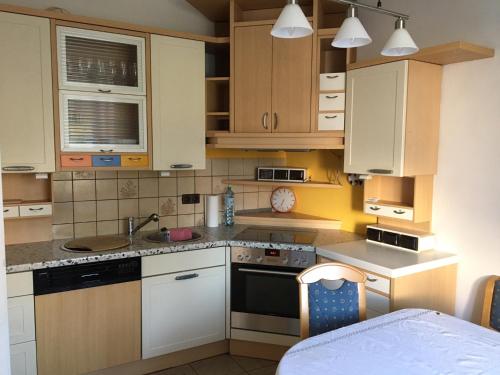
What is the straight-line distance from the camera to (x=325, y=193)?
3309 millimetres

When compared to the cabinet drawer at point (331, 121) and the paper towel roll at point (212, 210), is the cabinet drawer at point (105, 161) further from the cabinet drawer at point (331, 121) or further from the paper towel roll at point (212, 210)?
the cabinet drawer at point (331, 121)

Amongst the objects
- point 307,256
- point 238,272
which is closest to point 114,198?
point 238,272

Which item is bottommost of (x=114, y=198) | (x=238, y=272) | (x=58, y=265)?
(x=238, y=272)

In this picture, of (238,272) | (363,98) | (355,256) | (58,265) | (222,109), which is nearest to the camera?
(58,265)

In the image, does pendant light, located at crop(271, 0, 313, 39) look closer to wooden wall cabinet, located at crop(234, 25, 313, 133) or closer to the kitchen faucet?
wooden wall cabinet, located at crop(234, 25, 313, 133)

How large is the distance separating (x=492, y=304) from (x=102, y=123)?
2436mm

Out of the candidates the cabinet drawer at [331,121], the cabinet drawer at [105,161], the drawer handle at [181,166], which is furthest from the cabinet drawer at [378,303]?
the cabinet drawer at [105,161]

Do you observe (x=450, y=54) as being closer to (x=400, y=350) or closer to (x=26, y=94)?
(x=400, y=350)

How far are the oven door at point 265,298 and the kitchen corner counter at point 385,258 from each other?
31cm

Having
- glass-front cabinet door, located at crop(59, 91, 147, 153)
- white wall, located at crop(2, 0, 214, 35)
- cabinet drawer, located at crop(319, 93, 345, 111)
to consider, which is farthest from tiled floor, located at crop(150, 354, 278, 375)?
white wall, located at crop(2, 0, 214, 35)

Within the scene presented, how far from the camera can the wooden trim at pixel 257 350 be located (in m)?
2.83

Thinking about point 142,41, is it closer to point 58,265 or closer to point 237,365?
point 58,265

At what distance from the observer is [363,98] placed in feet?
8.48

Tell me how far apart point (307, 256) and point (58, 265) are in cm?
148
